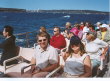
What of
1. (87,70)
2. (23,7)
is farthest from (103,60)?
(23,7)

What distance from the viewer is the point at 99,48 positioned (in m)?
3.14

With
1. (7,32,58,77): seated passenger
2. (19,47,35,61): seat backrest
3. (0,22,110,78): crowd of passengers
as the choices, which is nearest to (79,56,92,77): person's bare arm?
(0,22,110,78): crowd of passengers

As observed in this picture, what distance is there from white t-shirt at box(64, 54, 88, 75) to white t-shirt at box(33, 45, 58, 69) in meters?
0.17

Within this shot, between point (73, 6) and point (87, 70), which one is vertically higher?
point (73, 6)

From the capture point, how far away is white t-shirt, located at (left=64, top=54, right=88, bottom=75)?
2479 mm

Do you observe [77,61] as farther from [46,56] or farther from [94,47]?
[94,47]

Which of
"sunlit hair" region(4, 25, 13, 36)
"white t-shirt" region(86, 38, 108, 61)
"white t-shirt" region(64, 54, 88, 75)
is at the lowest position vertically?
"white t-shirt" region(64, 54, 88, 75)

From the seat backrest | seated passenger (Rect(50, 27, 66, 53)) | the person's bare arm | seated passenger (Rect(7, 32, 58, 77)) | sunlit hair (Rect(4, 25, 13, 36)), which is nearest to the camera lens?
the person's bare arm

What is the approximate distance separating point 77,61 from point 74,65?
0.05m

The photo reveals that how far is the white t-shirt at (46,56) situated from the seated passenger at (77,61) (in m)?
0.17

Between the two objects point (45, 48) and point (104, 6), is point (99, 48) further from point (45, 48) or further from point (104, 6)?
point (45, 48)

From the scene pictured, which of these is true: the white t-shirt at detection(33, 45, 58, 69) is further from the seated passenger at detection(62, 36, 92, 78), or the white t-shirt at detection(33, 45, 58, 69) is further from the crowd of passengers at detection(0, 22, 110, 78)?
the seated passenger at detection(62, 36, 92, 78)

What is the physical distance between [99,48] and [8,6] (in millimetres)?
1274

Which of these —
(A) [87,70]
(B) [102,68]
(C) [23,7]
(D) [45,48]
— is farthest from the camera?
(C) [23,7]
